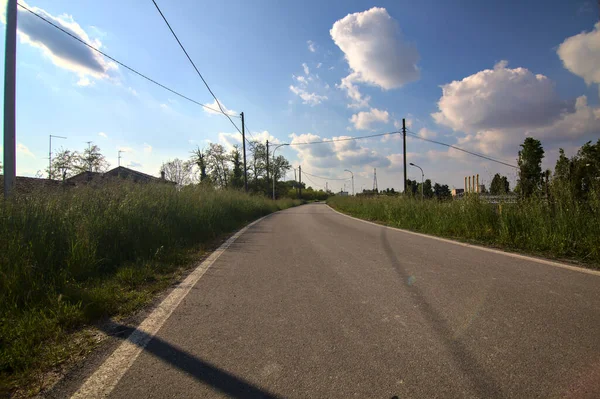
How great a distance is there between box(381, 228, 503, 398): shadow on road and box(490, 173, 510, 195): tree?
7.56 metres

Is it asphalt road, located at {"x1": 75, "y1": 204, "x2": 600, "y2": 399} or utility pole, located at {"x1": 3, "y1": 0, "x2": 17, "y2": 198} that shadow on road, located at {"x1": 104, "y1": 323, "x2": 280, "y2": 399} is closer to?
asphalt road, located at {"x1": 75, "y1": 204, "x2": 600, "y2": 399}

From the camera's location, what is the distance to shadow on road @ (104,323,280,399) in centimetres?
210

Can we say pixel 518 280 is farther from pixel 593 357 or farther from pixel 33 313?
pixel 33 313

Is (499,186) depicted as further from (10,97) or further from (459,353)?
(10,97)

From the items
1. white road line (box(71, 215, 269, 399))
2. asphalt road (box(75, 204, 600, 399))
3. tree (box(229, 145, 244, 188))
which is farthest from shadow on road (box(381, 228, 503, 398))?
tree (box(229, 145, 244, 188))

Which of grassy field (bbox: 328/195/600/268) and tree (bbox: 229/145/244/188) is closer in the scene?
grassy field (bbox: 328/195/600/268)

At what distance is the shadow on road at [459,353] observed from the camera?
209 centimetres

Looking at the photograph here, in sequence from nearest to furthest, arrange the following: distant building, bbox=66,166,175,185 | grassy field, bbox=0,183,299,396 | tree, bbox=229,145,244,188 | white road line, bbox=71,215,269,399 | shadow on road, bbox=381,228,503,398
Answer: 1. shadow on road, bbox=381,228,503,398
2. white road line, bbox=71,215,269,399
3. grassy field, bbox=0,183,299,396
4. distant building, bbox=66,166,175,185
5. tree, bbox=229,145,244,188

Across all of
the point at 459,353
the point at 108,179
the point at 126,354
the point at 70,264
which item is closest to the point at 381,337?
the point at 459,353

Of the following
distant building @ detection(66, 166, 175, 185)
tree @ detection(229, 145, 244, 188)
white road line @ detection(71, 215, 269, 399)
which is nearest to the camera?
white road line @ detection(71, 215, 269, 399)

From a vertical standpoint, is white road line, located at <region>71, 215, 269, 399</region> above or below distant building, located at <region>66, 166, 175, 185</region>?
below

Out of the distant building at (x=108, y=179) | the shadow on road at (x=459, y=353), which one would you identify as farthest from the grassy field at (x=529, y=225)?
the distant building at (x=108, y=179)

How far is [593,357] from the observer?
2443 millimetres

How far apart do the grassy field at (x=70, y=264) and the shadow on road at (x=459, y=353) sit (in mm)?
3159
